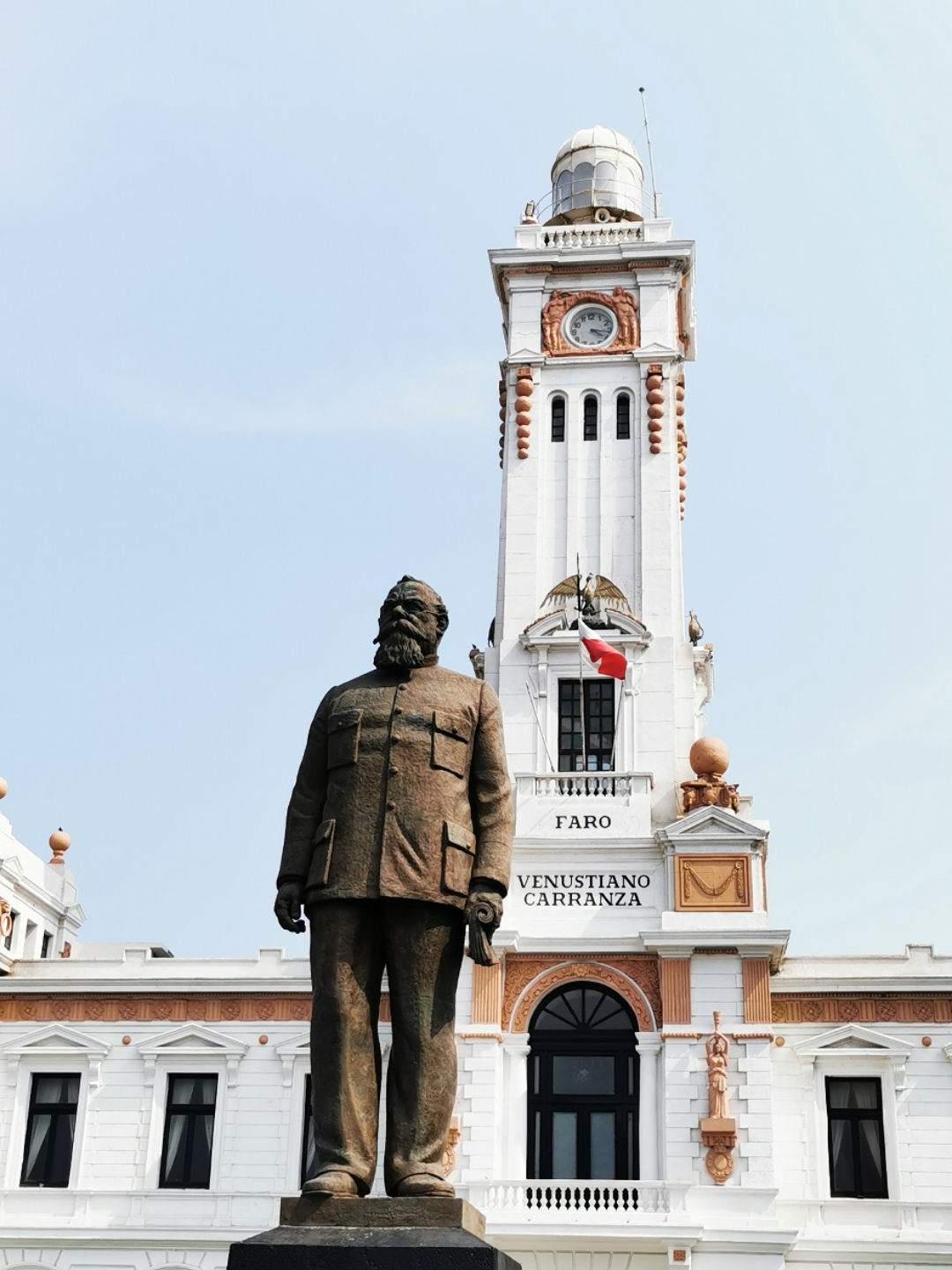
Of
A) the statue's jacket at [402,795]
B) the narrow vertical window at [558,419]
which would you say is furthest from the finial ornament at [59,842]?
the statue's jacket at [402,795]

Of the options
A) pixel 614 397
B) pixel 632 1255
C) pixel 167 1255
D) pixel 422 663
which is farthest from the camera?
pixel 614 397

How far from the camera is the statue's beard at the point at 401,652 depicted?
915 centimetres

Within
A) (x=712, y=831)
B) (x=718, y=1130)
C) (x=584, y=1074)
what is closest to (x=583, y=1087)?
(x=584, y=1074)

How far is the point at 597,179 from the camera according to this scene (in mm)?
37906

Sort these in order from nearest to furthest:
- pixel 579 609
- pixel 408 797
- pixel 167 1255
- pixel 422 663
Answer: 1. pixel 408 797
2. pixel 422 663
3. pixel 167 1255
4. pixel 579 609

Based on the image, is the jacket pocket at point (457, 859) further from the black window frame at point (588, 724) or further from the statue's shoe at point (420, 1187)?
the black window frame at point (588, 724)

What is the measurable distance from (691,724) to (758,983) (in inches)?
228

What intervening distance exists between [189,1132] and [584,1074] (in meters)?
7.15

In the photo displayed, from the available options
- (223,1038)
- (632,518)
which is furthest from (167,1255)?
(632,518)

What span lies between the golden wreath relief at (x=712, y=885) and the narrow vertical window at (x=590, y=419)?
9.57 metres

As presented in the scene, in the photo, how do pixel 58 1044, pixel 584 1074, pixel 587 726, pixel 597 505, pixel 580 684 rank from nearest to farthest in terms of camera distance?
pixel 584 1074, pixel 58 1044, pixel 580 684, pixel 587 726, pixel 597 505

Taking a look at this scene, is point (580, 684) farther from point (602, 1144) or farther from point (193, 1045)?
point (193, 1045)

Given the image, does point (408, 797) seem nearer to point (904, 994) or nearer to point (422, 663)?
point (422, 663)

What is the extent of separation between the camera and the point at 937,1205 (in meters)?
27.0
